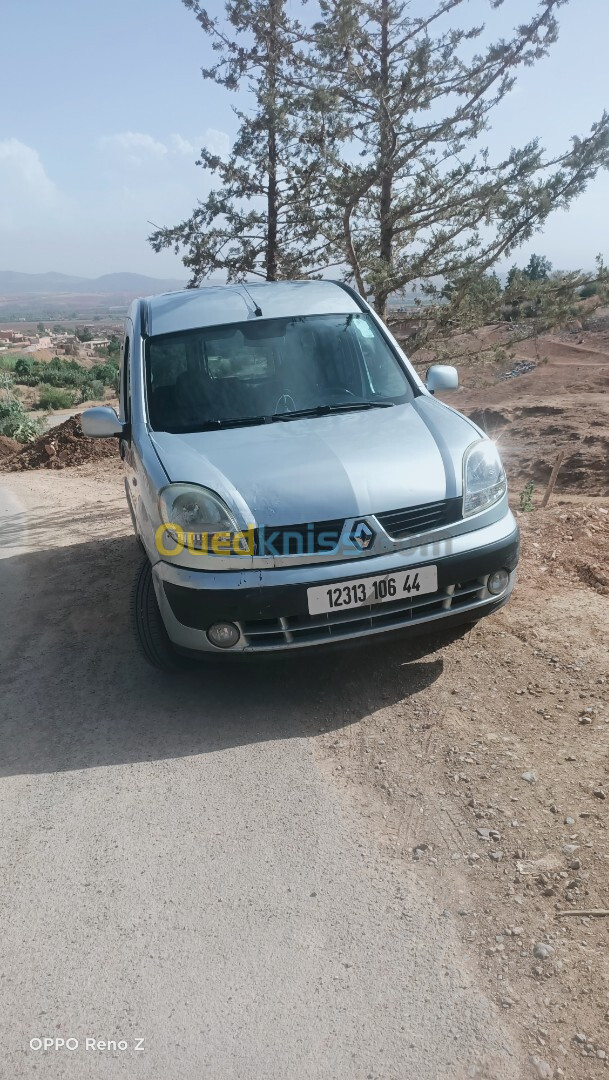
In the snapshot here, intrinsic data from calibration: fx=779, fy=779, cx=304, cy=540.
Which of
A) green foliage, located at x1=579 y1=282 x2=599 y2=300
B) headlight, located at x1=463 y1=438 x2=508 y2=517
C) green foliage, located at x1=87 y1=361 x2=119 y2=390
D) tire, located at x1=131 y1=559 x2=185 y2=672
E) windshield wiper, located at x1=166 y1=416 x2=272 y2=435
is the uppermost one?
green foliage, located at x1=579 y1=282 x2=599 y2=300

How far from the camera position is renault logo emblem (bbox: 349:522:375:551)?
348 centimetres

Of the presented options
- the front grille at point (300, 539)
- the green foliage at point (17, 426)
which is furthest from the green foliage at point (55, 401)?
the front grille at point (300, 539)

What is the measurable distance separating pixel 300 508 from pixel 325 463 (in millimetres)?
332

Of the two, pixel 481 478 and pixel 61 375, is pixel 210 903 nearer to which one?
pixel 481 478

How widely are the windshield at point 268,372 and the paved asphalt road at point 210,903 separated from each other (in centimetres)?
145

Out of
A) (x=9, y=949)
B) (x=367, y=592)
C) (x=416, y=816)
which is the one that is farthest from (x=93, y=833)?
(x=367, y=592)

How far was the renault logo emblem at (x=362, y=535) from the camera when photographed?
11.4ft

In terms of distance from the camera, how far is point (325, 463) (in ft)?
12.1

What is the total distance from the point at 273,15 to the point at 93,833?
869cm

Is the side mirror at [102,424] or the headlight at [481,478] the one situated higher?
the side mirror at [102,424]

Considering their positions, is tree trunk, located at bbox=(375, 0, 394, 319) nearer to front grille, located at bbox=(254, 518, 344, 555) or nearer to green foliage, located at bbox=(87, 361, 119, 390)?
front grille, located at bbox=(254, 518, 344, 555)

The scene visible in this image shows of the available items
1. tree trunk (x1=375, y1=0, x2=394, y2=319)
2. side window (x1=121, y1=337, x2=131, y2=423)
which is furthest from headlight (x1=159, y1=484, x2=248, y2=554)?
tree trunk (x1=375, y1=0, x2=394, y2=319)

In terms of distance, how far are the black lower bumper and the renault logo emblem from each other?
0.31 feet

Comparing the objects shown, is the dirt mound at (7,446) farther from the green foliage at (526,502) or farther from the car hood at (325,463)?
the car hood at (325,463)
